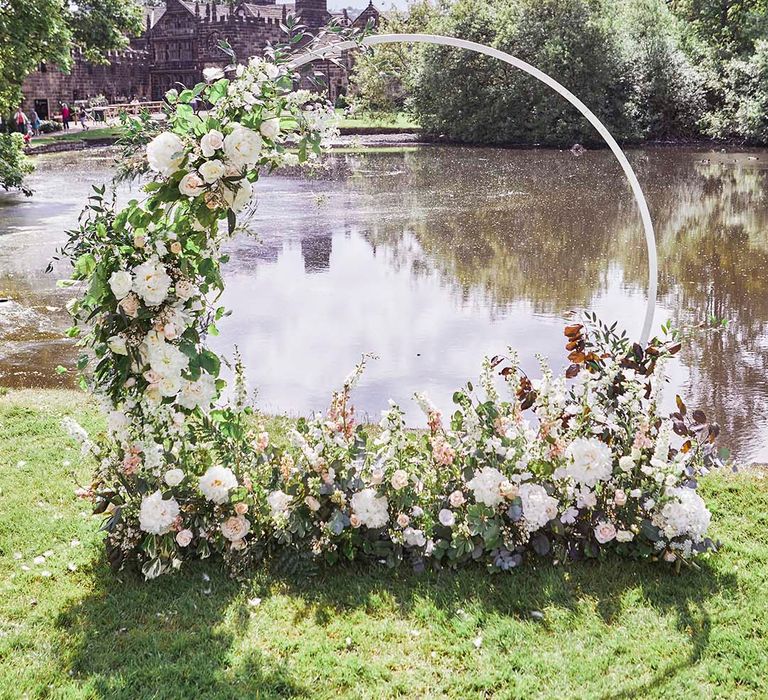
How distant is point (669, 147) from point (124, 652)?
1511 inches

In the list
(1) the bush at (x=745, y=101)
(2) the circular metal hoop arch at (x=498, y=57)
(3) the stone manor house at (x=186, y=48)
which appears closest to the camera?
(2) the circular metal hoop arch at (x=498, y=57)

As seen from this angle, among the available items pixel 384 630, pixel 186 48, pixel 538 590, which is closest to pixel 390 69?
pixel 186 48

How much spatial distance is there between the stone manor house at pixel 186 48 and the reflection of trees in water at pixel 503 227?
39.6m

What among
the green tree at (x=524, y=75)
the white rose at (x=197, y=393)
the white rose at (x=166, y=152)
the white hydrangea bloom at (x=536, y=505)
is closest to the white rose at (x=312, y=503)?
the white rose at (x=197, y=393)

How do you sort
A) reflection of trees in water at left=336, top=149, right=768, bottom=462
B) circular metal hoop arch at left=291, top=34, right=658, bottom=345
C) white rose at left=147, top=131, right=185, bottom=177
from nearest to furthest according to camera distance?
white rose at left=147, top=131, right=185, bottom=177, circular metal hoop arch at left=291, top=34, right=658, bottom=345, reflection of trees in water at left=336, top=149, right=768, bottom=462

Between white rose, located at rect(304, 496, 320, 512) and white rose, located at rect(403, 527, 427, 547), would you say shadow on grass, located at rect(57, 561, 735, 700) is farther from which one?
white rose, located at rect(304, 496, 320, 512)

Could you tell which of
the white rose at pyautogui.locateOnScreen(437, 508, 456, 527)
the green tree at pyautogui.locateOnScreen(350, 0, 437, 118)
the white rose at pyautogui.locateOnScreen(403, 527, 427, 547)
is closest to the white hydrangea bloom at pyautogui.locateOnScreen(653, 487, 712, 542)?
the white rose at pyautogui.locateOnScreen(437, 508, 456, 527)

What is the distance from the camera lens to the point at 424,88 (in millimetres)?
42406

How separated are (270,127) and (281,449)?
174cm

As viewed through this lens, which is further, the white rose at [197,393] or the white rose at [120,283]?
the white rose at [197,393]

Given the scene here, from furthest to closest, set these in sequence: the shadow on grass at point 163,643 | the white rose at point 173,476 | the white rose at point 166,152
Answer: the white rose at point 173,476 → the white rose at point 166,152 → the shadow on grass at point 163,643

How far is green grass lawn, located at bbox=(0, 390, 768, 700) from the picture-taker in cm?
365

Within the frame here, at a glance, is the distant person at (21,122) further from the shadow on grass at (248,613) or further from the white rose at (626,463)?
the white rose at (626,463)

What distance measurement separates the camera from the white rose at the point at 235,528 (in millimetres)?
4449
